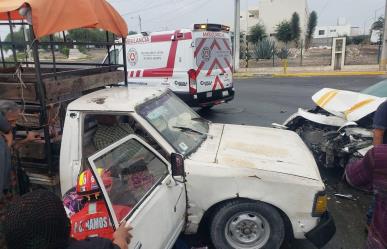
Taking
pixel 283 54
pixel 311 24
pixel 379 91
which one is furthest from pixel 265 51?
pixel 311 24

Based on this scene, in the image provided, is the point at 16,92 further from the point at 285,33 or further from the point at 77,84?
the point at 285,33

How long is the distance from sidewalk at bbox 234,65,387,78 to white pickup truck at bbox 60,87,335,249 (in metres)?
17.1

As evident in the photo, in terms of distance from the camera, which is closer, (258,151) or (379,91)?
(258,151)

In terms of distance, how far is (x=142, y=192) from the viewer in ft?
8.59

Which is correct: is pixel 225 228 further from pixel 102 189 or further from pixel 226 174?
pixel 102 189

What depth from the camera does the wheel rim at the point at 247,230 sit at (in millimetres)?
3252

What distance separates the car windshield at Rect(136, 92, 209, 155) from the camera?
11.2 ft

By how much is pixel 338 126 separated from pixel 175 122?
307 centimetres

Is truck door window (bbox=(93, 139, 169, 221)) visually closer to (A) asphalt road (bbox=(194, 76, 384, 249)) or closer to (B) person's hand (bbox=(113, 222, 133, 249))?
(B) person's hand (bbox=(113, 222, 133, 249))

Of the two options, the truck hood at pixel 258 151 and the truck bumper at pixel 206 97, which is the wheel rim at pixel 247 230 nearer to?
the truck hood at pixel 258 151

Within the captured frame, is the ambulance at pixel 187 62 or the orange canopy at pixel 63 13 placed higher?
the orange canopy at pixel 63 13

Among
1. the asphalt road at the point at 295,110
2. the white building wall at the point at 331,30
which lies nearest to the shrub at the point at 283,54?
the asphalt road at the point at 295,110

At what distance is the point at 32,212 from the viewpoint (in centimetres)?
137

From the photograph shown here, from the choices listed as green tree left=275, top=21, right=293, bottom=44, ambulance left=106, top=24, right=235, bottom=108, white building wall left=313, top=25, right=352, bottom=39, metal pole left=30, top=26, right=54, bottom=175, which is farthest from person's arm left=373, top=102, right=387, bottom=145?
white building wall left=313, top=25, right=352, bottom=39
